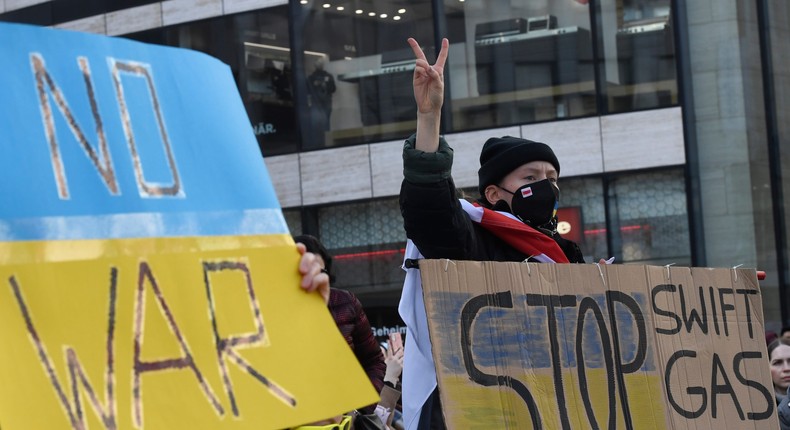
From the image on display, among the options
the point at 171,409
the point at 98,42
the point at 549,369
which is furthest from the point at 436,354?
the point at 98,42

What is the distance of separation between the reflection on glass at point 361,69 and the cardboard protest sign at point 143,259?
13.2 m

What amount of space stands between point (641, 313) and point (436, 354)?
2.82ft

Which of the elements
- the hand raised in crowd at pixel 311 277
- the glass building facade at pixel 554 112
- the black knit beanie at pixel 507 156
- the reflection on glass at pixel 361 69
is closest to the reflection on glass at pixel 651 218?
the glass building facade at pixel 554 112

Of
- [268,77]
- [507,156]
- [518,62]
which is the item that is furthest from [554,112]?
[507,156]

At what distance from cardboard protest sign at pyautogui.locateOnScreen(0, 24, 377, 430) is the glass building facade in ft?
38.7

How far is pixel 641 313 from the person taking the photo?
365 cm

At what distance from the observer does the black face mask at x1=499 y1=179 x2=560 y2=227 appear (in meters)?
3.60

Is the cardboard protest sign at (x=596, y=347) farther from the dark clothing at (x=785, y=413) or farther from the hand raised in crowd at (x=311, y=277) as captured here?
the dark clothing at (x=785, y=413)

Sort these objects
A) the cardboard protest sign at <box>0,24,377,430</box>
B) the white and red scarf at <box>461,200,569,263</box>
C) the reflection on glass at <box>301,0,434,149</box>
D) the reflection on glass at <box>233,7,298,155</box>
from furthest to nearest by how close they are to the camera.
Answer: the reflection on glass at <box>233,7,298,155</box> < the reflection on glass at <box>301,0,434,149</box> < the white and red scarf at <box>461,200,569,263</box> < the cardboard protest sign at <box>0,24,377,430</box>

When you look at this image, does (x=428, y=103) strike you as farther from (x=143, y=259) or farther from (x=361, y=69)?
(x=361, y=69)

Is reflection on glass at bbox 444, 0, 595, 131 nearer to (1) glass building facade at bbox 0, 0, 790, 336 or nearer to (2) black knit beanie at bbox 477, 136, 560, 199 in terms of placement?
(1) glass building facade at bbox 0, 0, 790, 336

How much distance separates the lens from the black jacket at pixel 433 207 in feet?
10.3

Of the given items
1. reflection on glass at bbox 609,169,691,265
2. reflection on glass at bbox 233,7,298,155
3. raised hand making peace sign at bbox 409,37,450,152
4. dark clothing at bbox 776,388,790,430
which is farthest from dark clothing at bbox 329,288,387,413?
reflection on glass at bbox 233,7,298,155

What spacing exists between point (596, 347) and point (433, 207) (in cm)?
71
